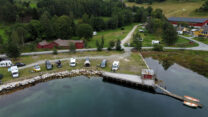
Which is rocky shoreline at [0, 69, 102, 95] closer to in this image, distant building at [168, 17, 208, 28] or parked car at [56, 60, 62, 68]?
parked car at [56, 60, 62, 68]

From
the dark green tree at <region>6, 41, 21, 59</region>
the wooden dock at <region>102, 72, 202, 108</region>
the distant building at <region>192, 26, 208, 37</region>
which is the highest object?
the distant building at <region>192, 26, 208, 37</region>

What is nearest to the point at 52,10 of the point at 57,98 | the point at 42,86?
the point at 42,86

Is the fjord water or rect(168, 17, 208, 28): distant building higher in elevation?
rect(168, 17, 208, 28): distant building

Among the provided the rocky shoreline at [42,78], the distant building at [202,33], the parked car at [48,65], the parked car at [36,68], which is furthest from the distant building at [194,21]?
the parked car at [36,68]

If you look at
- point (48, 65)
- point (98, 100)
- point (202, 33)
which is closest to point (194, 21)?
point (202, 33)

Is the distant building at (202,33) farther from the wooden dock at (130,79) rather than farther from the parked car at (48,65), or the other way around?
the parked car at (48,65)

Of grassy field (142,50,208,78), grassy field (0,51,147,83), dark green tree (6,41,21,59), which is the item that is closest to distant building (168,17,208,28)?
grassy field (142,50,208,78)
